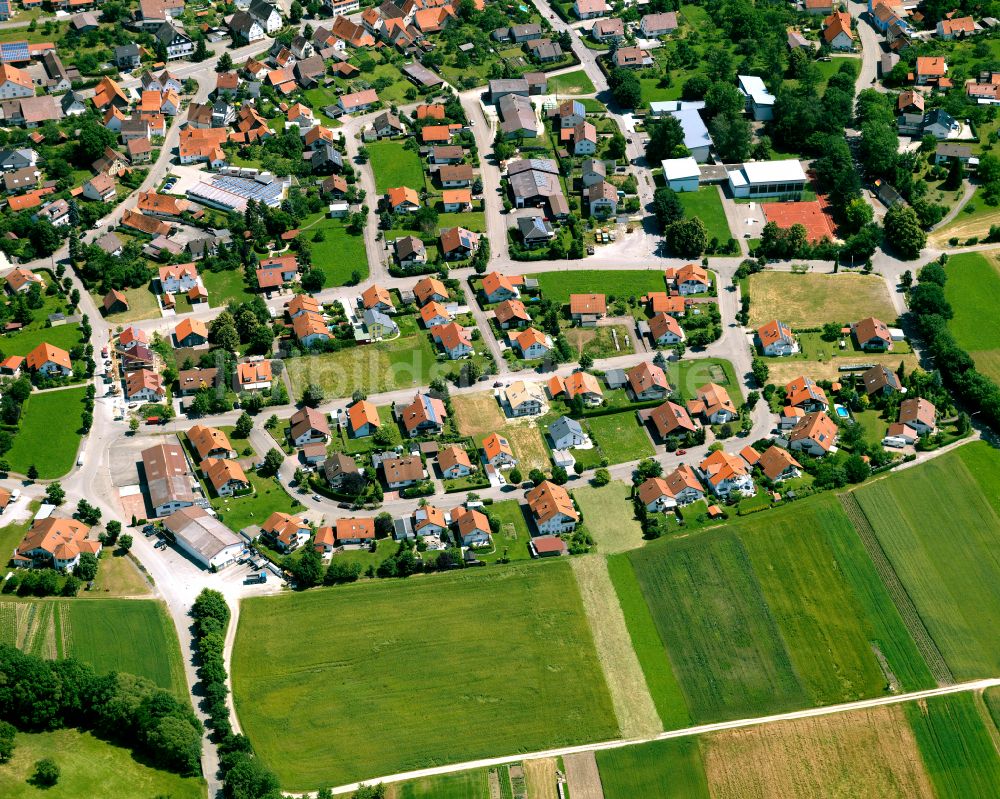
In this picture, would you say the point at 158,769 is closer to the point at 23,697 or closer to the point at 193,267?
the point at 23,697

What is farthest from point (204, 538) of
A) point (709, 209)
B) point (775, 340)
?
point (709, 209)

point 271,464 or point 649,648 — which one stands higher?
point 649,648

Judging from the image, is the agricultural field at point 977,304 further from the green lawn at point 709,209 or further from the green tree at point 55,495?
the green tree at point 55,495

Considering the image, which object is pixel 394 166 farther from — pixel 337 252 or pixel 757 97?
pixel 757 97

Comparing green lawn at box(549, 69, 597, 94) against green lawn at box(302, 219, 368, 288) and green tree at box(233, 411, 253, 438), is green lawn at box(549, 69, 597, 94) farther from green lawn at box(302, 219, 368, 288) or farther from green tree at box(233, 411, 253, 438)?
green tree at box(233, 411, 253, 438)

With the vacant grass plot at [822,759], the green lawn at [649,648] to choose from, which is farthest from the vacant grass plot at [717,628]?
the vacant grass plot at [822,759]

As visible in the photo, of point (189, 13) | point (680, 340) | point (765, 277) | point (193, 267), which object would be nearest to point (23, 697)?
point (193, 267)

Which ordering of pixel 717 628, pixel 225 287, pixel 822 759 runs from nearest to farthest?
pixel 822 759 → pixel 717 628 → pixel 225 287

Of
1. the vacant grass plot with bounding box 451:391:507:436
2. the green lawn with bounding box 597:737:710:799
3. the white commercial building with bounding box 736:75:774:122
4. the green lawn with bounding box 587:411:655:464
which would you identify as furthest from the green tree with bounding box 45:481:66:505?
the white commercial building with bounding box 736:75:774:122
